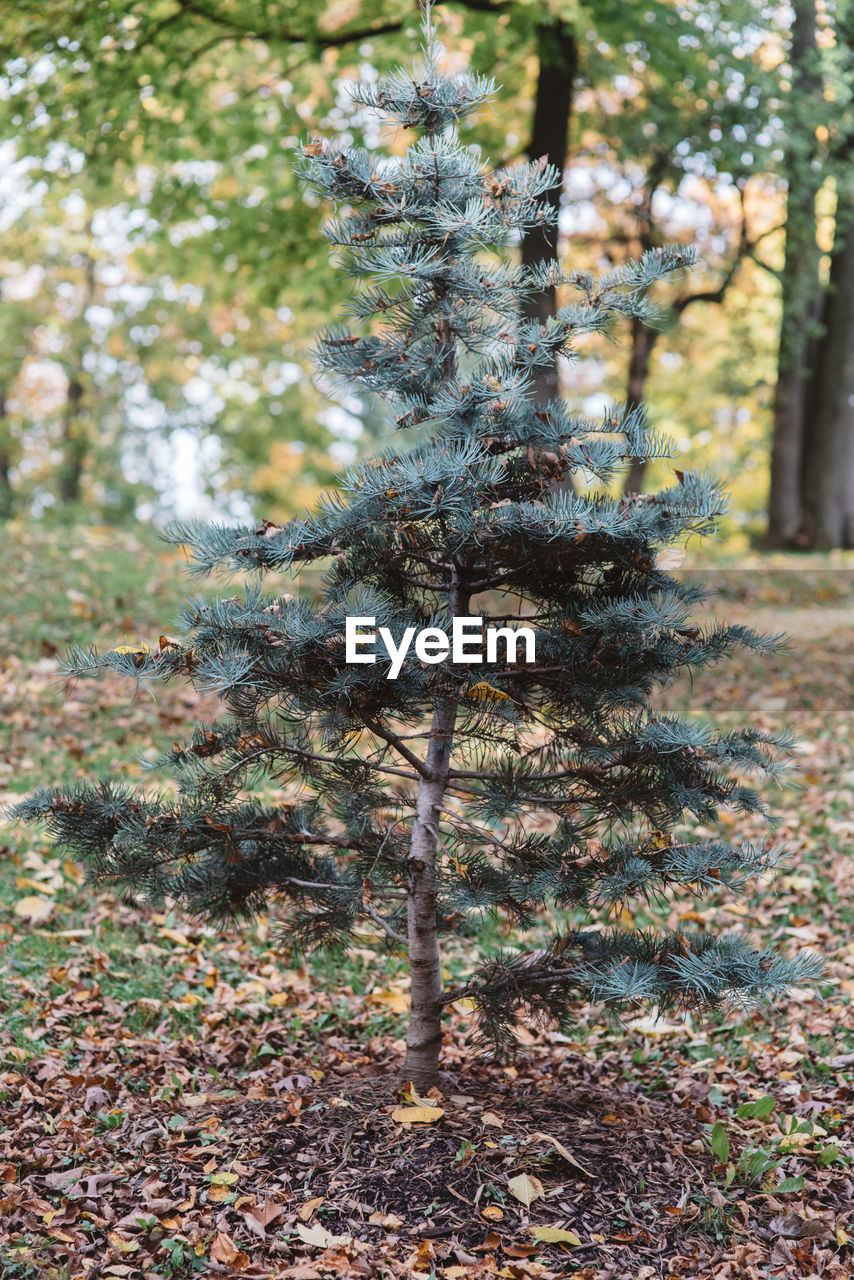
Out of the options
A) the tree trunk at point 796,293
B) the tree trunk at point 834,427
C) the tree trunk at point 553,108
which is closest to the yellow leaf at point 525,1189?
the tree trunk at point 553,108

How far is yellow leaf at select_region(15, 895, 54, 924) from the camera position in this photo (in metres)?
4.55

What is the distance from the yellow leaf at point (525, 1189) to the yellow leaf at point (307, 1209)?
0.55 m

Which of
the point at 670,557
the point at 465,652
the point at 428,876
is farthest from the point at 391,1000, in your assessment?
the point at 670,557

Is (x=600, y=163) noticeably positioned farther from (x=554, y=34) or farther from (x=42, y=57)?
(x=42, y=57)

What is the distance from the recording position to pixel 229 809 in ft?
11.2

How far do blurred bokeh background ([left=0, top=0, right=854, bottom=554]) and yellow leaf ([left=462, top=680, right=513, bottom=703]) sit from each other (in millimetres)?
1004

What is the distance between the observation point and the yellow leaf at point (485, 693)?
2.93 metres

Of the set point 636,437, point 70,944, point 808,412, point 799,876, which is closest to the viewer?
point 636,437

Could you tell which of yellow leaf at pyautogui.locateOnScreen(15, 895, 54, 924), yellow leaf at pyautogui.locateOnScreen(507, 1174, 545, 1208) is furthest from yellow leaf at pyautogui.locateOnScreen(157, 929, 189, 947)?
yellow leaf at pyautogui.locateOnScreen(507, 1174, 545, 1208)

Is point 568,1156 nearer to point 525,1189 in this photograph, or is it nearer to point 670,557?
point 525,1189

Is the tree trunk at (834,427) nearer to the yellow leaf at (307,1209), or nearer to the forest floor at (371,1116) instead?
the forest floor at (371,1116)

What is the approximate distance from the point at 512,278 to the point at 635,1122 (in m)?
2.72

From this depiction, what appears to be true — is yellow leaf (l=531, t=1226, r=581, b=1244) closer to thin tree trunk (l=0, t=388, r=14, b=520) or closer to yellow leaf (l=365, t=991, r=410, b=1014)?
yellow leaf (l=365, t=991, r=410, b=1014)

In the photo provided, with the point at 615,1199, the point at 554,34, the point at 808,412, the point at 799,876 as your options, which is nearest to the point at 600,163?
the point at 808,412
